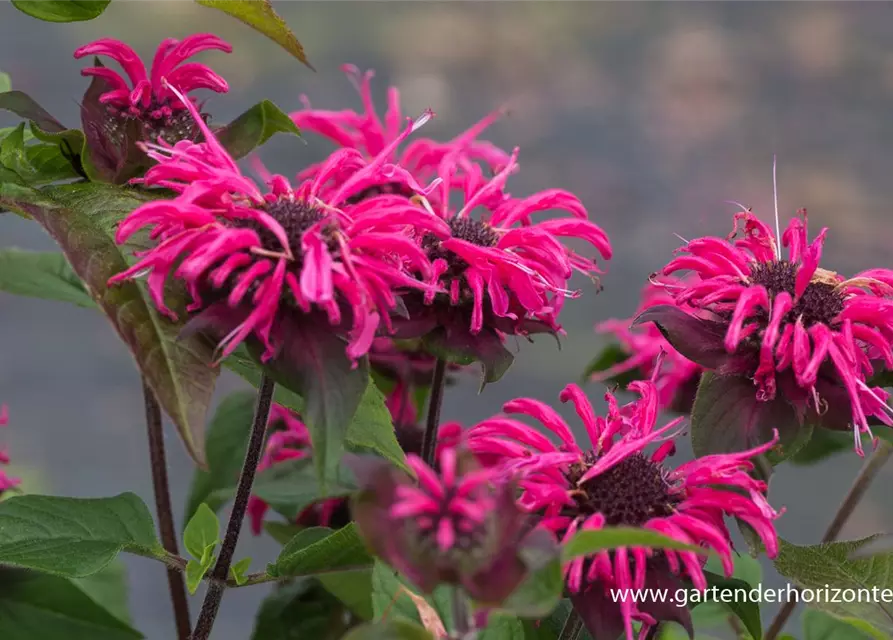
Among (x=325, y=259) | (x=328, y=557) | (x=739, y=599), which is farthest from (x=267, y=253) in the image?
(x=739, y=599)

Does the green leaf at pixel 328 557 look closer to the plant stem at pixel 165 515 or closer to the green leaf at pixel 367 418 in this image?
the green leaf at pixel 367 418

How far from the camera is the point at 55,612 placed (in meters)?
0.52

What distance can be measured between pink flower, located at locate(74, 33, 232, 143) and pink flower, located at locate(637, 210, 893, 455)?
23cm

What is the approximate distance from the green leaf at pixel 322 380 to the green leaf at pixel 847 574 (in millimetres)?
187

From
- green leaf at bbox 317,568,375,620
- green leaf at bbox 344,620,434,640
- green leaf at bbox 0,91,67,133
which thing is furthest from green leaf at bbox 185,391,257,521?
green leaf at bbox 344,620,434,640

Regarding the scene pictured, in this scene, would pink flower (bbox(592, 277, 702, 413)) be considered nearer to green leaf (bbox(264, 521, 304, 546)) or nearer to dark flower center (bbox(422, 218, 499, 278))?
dark flower center (bbox(422, 218, 499, 278))

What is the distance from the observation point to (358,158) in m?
0.46

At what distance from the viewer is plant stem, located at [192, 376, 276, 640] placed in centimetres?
37

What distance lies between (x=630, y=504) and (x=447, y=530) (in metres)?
0.17

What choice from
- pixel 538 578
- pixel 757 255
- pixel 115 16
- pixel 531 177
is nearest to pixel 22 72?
pixel 115 16

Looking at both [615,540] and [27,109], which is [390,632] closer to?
[615,540]

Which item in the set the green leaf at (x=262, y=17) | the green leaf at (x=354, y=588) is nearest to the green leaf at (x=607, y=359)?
the green leaf at (x=354, y=588)

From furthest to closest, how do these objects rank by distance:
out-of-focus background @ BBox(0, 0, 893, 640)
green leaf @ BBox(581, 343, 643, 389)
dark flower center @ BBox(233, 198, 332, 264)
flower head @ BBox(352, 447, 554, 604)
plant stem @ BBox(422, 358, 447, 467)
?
out-of-focus background @ BBox(0, 0, 893, 640)
green leaf @ BBox(581, 343, 643, 389)
plant stem @ BBox(422, 358, 447, 467)
dark flower center @ BBox(233, 198, 332, 264)
flower head @ BBox(352, 447, 554, 604)

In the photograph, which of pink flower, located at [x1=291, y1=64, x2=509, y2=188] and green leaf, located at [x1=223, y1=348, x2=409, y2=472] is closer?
green leaf, located at [x1=223, y1=348, x2=409, y2=472]
